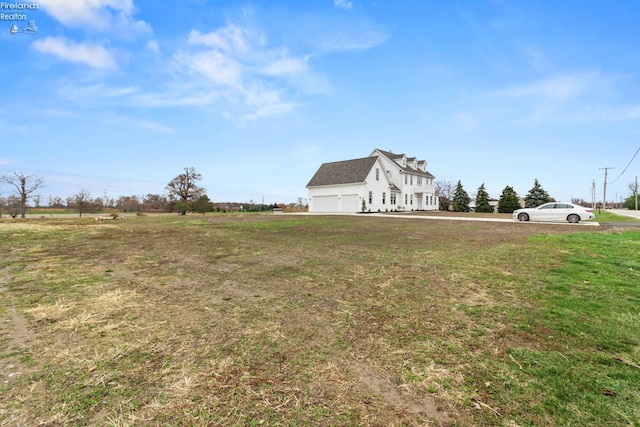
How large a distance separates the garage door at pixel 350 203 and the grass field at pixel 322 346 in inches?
1115

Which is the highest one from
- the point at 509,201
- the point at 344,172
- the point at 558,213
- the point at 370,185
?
the point at 344,172

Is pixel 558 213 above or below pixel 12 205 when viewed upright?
below

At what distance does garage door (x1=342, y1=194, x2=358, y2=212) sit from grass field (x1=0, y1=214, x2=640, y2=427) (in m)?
28.3

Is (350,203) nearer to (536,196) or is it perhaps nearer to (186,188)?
(186,188)

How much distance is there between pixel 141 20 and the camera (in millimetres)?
12305

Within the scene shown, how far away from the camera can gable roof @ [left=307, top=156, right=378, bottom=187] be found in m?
34.3

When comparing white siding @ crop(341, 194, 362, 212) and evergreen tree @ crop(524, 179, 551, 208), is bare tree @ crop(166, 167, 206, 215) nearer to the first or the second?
white siding @ crop(341, 194, 362, 212)

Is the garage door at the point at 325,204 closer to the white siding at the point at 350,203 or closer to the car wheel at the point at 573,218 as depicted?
the white siding at the point at 350,203

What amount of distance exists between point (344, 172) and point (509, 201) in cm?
3137

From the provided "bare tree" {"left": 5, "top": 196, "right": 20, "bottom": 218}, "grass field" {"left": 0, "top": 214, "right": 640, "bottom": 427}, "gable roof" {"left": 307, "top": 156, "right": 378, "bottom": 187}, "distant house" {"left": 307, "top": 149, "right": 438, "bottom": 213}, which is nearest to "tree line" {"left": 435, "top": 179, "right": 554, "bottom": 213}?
"distant house" {"left": 307, "top": 149, "right": 438, "bottom": 213}

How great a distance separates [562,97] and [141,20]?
91.2 feet

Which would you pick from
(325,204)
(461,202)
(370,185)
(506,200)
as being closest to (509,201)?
(506,200)

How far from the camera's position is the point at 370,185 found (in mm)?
34188

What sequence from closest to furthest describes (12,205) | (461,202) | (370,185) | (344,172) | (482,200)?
(12,205), (370,185), (344,172), (482,200), (461,202)
